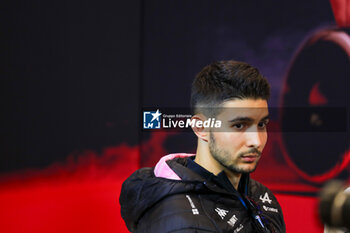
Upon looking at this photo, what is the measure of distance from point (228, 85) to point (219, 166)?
26 centimetres

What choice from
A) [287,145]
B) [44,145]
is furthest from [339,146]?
[44,145]

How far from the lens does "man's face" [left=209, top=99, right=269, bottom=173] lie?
1296 millimetres

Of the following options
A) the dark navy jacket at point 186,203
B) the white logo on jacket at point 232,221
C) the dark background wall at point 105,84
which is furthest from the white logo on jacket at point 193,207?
the dark background wall at point 105,84

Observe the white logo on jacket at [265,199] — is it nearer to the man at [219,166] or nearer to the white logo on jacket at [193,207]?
the man at [219,166]

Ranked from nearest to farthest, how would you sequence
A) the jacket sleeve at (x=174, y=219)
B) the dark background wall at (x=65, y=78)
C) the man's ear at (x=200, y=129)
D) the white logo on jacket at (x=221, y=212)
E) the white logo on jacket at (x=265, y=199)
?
1. the jacket sleeve at (x=174, y=219)
2. the white logo on jacket at (x=221, y=212)
3. the man's ear at (x=200, y=129)
4. the white logo on jacket at (x=265, y=199)
5. the dark background wall at (x=65, y=78)

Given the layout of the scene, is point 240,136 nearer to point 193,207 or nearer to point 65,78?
Answer: point 193,207

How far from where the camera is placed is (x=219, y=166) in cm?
131

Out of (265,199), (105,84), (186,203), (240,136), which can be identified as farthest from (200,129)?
(105,84)

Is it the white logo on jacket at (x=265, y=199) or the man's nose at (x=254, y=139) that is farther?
the white logo on jacket at (x=265, y=199)

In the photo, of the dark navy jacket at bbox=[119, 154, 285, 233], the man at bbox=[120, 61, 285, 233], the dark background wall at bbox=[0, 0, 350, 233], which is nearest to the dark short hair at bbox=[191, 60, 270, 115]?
the man at bbox=[120, 61, 285, 233]

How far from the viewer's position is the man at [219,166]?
1236 mm

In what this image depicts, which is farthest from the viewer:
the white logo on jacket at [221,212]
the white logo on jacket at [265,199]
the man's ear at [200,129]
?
the white logo on jacket at [265,199]

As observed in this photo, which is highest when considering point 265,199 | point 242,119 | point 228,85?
point 228,85

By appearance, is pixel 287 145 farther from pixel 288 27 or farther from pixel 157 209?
pixel 157 209
